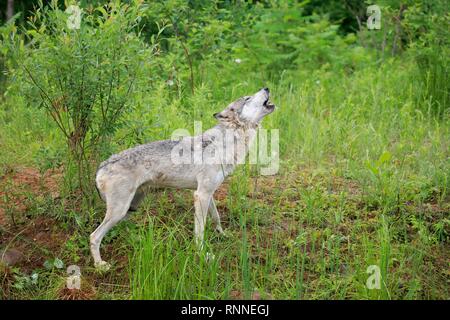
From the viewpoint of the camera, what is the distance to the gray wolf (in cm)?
571

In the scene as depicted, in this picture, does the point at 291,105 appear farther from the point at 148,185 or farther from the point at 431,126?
the point at 148,185

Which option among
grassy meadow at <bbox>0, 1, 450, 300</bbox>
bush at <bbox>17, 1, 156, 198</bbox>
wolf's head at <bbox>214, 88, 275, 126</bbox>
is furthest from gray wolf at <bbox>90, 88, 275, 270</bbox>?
bush at <bbox>17, 1, 156, 198</bbox>

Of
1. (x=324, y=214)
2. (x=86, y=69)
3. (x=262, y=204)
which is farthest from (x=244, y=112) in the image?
(x=86, y=69)

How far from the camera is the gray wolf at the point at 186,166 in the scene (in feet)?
18.7

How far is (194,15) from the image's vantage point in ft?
31.8

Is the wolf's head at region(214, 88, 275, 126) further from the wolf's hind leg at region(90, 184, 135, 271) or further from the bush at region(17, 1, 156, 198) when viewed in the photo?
the wolf's hind leg at region(90, 184, 135, 271)

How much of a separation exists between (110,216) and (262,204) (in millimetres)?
1630

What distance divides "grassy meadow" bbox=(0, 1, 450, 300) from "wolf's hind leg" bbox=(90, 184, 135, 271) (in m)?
0.17

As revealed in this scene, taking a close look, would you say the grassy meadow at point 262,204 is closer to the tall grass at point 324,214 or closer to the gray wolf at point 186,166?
the tall grass at point 324,214

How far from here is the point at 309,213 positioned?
6.18 meters

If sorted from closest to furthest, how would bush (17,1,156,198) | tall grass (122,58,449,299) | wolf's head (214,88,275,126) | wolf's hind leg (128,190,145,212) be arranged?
tall grass (122,58,449,299)
bush (17,1,156,198)
wolf's hind leg (128,190,145,212)
wolf's head (214,88,275,126)

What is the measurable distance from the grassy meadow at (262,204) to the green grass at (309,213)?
18 millimetres

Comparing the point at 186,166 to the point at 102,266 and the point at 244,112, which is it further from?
the point at 102,266

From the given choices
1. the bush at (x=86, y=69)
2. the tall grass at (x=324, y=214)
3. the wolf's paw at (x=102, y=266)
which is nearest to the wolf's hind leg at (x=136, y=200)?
the tall grass at (x=324, y=214)
